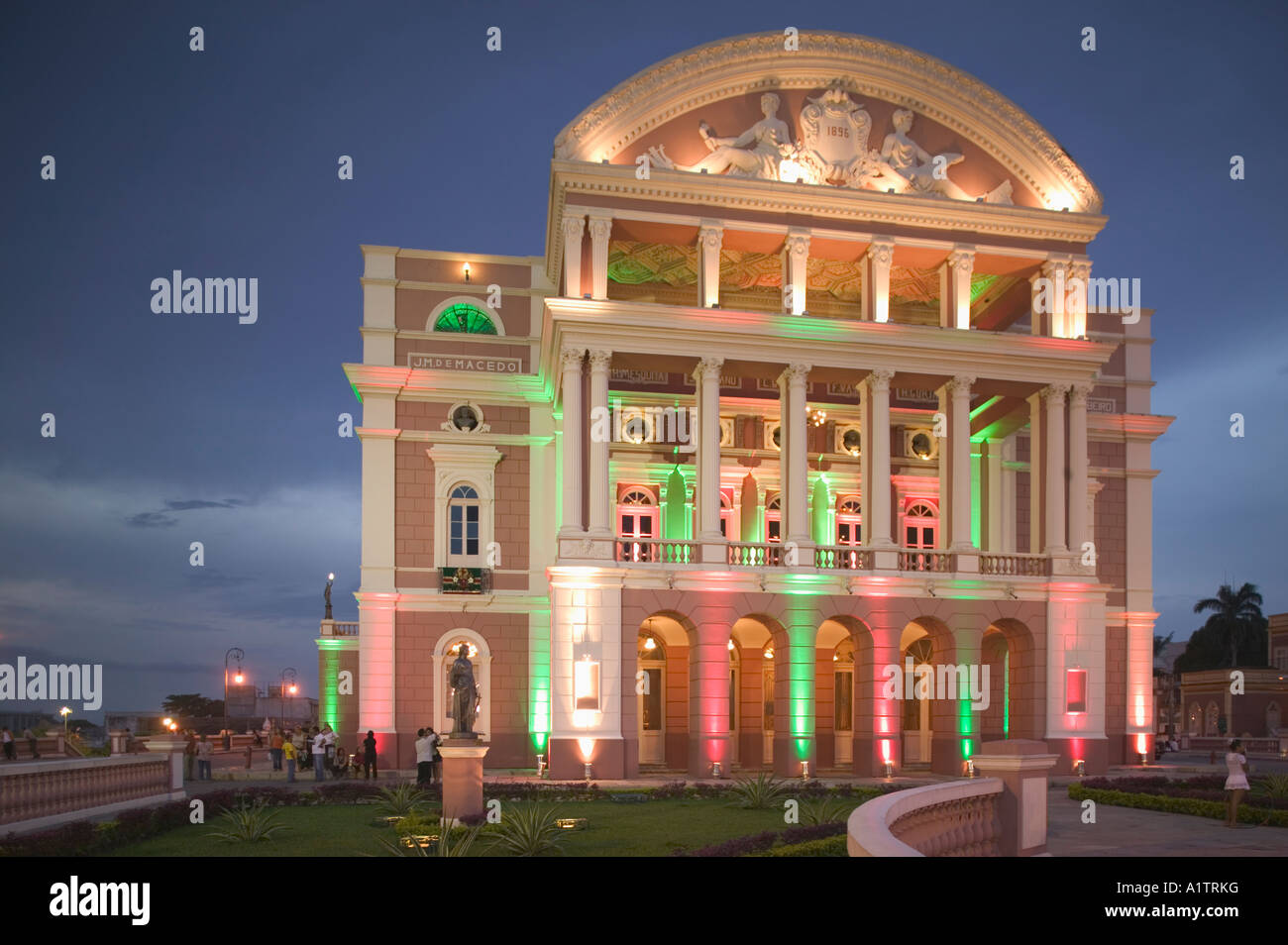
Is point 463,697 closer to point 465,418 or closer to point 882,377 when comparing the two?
point 465,418

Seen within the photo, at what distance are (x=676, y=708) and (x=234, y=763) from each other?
19902 mm

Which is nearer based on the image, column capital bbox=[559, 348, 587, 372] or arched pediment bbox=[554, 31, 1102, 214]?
column capital bbox=[559, 348, 587, 372]

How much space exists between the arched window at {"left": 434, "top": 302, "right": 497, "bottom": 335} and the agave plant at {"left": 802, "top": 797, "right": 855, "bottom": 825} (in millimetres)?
21356

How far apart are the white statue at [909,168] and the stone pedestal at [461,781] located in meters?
23.4

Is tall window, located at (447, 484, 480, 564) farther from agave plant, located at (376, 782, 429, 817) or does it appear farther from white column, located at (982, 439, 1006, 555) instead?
white column, located at (982, 439, 1006, 555)

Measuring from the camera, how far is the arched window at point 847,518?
40.3 meters

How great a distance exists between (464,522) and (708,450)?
9470mm

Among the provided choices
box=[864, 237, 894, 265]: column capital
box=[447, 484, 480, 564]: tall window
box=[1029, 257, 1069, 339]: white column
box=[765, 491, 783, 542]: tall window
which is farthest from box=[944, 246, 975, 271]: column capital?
box=[447, 484, 480, 564]: tall window

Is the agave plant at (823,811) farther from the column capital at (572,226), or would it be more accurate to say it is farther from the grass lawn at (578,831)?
the column capital at (572,226)

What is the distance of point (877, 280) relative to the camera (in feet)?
116

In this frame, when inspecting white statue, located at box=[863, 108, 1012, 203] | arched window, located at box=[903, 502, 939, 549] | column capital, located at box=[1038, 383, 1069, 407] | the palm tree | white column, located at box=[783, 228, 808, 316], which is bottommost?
the palm tree

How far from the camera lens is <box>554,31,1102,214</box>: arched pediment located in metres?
34.2
